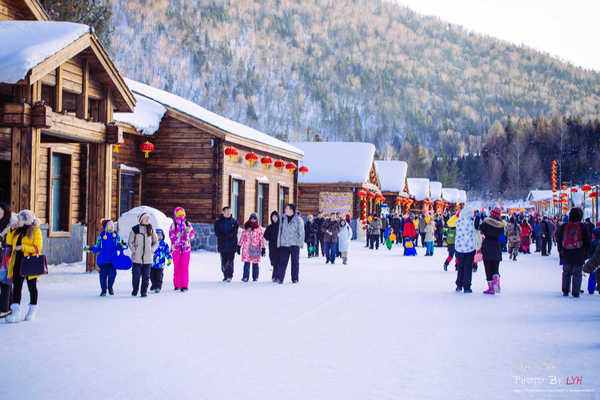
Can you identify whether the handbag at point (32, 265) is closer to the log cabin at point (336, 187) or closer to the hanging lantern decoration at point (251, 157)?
the hanging lantern decoration at point (251, 157)

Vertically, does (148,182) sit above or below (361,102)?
below

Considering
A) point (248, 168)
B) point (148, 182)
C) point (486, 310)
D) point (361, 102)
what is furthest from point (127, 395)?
point (361, 102)

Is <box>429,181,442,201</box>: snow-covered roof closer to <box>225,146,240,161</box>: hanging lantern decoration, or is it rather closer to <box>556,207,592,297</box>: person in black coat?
<box>225,146,240,161</box>: hanging lantern decoration

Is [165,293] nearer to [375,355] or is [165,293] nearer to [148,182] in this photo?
[375,355]

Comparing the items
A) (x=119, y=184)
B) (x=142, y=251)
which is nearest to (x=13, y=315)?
(x=142, y=251)

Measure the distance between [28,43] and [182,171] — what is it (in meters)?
10.4

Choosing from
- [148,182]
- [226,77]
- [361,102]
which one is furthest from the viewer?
[361,102]

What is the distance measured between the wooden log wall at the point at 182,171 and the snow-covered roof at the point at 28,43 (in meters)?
8.85

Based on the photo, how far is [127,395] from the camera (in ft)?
16.1

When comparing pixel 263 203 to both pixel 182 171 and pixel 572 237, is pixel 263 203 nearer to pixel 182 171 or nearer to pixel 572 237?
pixel 182 171

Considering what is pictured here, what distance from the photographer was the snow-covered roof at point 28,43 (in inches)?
444

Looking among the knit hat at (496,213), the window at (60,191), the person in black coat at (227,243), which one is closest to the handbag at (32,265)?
the person in black coat at (227,243)

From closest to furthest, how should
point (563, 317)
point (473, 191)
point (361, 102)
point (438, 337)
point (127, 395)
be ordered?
1. point (127, 395)
2. point (438, 337)
3. point (563, 317)
4. point (473, 191)
5. point (361, 102)

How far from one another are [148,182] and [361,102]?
6839 inches
